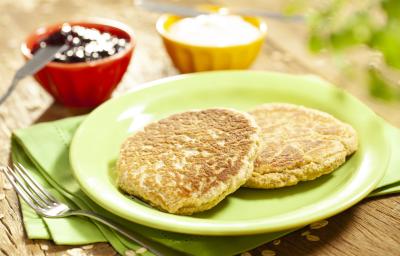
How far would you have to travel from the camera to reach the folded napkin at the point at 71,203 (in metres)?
1.27

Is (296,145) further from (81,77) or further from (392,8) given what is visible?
(392,8)

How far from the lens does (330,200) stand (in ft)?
4.12

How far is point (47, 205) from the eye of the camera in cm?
140

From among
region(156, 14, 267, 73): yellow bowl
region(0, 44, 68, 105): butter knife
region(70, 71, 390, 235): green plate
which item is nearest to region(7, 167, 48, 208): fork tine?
region(70, 71, 390, 235): green plate

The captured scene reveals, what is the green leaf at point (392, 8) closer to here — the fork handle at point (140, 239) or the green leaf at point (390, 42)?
the green leaf at point (390, 42)

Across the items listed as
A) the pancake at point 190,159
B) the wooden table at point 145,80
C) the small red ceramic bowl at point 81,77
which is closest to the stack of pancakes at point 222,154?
the pancake at point 190,159

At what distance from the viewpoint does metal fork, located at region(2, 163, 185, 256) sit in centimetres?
126

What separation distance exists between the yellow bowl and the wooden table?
0.43 feet

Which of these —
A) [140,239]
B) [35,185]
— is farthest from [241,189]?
[35,185]

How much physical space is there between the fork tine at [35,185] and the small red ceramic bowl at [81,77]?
1.41 feet

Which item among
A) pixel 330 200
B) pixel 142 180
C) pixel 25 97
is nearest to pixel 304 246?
pixel 330 200

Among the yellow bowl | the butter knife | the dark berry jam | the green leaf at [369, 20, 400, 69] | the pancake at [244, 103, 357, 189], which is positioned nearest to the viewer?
the green leaf at [369, 20, 400, 69]

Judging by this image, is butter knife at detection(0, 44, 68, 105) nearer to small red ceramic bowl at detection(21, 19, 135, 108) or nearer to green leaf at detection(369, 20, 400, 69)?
small red ceramic bowl at detection(21, 19, 135, 108)

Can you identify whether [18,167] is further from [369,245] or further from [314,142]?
[369,245]
